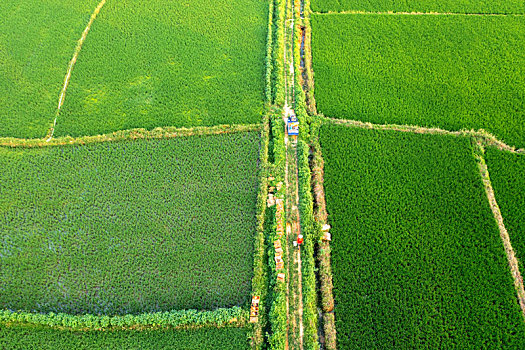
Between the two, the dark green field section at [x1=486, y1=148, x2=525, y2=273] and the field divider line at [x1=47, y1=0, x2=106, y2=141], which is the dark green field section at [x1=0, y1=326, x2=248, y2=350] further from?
the dark green field section at [x1=486, y1=148, x2=525, y2=273]

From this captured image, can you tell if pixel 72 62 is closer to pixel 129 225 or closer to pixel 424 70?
pixel 129 225

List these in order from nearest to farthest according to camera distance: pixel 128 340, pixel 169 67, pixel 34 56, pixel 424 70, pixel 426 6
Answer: pixel 128 340 < pixel 424 70 < pixel 169 67 < pixel 34 56 < pixel 426 6

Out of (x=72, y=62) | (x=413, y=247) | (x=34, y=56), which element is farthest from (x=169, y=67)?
(x=413, y=247)

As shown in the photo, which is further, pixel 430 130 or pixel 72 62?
pixel 72 62

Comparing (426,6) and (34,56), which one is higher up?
(426,6)

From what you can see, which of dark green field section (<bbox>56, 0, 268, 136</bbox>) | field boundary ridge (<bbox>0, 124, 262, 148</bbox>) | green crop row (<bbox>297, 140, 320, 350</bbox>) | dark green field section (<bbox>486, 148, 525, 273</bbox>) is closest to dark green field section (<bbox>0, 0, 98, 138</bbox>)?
field boundary ridge (<bbox>0, 124, 262, 148</bbox>)

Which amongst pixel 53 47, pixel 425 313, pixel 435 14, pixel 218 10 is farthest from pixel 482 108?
pixel 53 47

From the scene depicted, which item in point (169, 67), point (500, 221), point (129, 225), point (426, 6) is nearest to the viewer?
point (500, 221)
